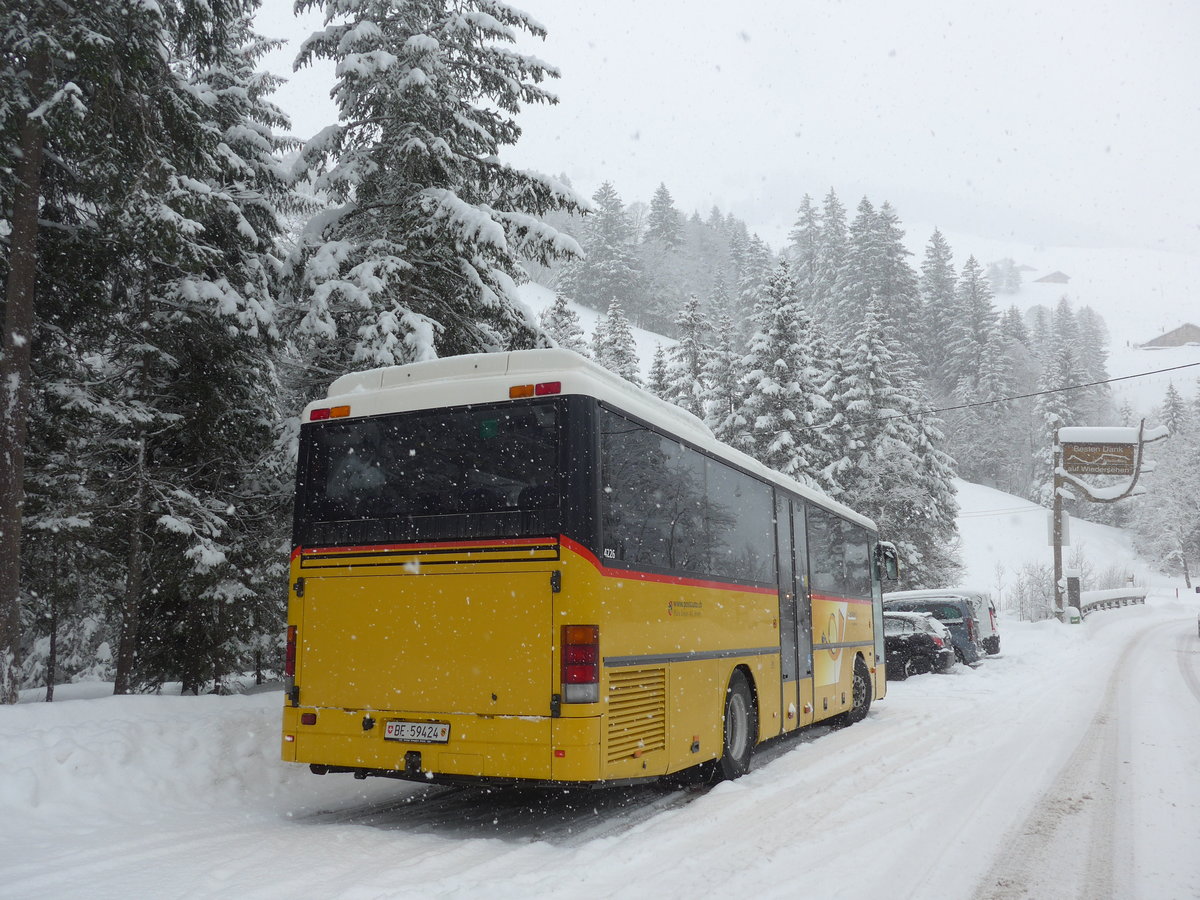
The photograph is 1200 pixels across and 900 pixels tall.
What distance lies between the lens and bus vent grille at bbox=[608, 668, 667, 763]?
631 cm

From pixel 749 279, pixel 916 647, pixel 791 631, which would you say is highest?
pixel 749 279

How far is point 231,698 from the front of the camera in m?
9.72

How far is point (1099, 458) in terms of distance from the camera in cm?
4084

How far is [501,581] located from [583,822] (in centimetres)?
220

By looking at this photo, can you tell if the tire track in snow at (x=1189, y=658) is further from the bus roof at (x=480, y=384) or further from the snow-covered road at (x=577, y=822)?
the bus roof at (x=480, y=384)

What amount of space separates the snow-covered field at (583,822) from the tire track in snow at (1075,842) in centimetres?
2

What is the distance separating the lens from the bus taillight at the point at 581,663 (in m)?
6.04

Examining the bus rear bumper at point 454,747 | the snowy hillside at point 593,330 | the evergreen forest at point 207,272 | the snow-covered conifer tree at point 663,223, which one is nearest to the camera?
the bus rear bumper at point 454,747

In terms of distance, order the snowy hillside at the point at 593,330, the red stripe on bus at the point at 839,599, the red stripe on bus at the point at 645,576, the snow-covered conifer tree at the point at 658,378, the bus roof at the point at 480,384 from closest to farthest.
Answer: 1. the red stripe on bus at the point at 645,576
2. the bus roof at the point at 480,384
3. the red stripe on bus at the point at 839,599
4. the snow-covered conifer tree at the point at 658,378
5. the snowy hillside at the point at 593,330

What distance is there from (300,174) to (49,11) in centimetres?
426

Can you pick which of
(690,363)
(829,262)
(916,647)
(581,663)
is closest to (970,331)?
(829,262)

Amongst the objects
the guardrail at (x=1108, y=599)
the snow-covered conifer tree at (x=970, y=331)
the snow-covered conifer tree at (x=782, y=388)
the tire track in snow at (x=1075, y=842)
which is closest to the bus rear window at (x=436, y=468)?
the tire track in snow at (x=1075, y=842)

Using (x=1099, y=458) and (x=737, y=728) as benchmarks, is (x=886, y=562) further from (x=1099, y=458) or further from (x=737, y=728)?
(x=1099, y=458)

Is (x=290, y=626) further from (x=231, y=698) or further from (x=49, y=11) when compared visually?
(x=49, y=11)
